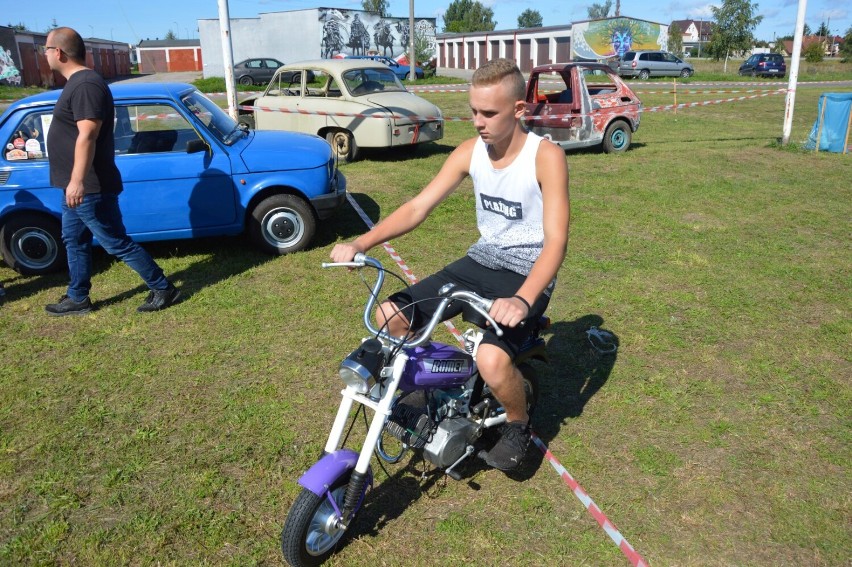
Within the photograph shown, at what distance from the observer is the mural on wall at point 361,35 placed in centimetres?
4934

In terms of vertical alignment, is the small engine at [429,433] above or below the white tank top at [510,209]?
below

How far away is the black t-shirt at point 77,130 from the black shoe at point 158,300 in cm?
92

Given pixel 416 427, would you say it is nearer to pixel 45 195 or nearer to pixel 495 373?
pixel 495 373

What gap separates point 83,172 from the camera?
5027 mm

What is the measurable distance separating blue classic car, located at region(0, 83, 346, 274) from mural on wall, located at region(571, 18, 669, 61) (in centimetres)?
5292

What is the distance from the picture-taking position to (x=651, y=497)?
344cm

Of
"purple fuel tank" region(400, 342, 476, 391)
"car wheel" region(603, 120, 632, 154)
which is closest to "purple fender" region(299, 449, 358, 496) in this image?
"purple fuel tank" region(400, 342, 476, 391)

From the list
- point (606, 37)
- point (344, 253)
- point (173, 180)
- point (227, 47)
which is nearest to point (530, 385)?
point (344, 253)

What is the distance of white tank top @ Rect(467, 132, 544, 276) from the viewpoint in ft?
10.2

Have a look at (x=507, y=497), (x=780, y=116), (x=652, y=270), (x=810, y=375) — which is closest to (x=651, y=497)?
(x=507, y=497)

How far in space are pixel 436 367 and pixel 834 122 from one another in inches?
515

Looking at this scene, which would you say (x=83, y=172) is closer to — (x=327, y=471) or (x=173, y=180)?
(x=173, y=180)

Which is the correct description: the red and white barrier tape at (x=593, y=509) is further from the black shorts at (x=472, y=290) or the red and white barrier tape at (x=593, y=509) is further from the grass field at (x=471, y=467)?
the black shorts at (x=472, y=290)

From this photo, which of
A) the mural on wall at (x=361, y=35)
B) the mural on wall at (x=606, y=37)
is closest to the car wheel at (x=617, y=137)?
the mural on wall at (x=361, y=35)
